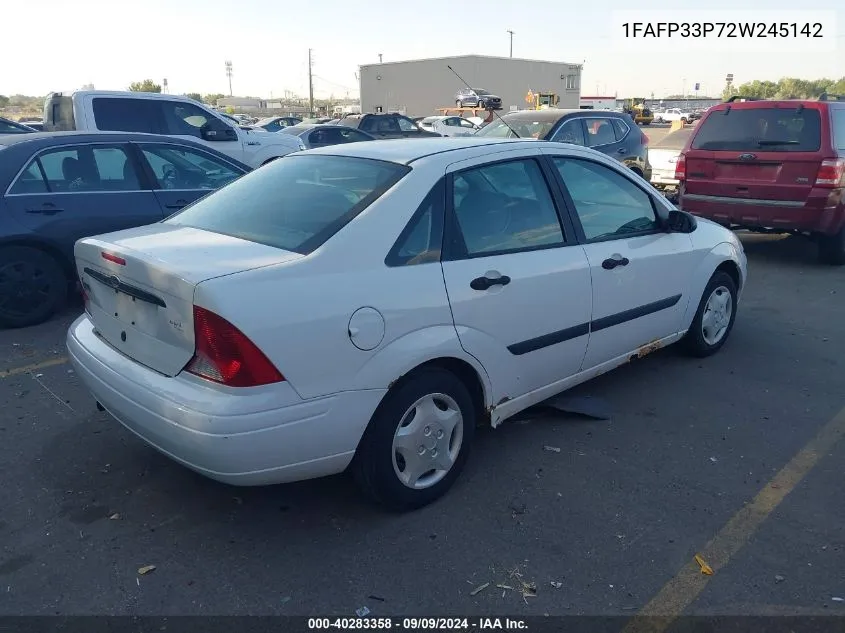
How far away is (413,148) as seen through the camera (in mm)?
3652

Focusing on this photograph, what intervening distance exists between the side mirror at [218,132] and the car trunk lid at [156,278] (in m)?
7.26

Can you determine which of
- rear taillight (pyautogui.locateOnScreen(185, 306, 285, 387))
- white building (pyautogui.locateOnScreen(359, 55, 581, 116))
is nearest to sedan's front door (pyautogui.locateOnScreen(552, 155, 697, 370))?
rear taillight (pyautogui.locateOnScreen(185, 306, 285, 387))

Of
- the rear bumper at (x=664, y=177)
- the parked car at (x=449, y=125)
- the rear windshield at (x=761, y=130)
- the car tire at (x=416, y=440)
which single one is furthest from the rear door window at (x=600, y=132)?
the parked car at (x=449, y=125)

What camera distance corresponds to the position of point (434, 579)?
9.22ft

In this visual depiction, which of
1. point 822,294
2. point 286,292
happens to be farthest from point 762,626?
point 822,294

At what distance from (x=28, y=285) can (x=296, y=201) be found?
3502 millimetres

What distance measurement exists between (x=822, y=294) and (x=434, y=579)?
597 centimetres

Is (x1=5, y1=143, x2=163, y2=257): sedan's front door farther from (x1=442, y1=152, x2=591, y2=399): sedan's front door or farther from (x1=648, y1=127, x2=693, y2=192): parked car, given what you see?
(x1=648, y1=127, x2=693, y2=192): parked car

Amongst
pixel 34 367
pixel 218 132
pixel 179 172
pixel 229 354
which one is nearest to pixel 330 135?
pixel 218 132

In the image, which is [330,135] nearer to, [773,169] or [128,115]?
[128,115]

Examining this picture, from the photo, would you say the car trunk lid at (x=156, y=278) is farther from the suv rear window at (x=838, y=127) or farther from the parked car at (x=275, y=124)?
the parked car at (x=275, y=124)

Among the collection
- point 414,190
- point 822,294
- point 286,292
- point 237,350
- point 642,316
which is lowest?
point 822,294

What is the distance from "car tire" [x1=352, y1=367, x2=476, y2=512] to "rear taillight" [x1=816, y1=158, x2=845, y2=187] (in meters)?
6.05

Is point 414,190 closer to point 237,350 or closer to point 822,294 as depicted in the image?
point 237,350
